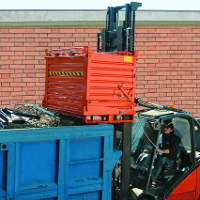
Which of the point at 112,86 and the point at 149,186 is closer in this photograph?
the point at 112,86

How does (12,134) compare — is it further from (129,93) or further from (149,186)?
(149,186)

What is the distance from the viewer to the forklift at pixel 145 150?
170 inches

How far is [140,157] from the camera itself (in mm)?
4855

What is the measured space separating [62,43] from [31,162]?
22.5 ft

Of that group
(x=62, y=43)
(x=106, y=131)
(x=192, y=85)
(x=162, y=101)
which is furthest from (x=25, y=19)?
(x=106, y=131)

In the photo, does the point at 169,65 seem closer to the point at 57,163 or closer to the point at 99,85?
the point at 99,85

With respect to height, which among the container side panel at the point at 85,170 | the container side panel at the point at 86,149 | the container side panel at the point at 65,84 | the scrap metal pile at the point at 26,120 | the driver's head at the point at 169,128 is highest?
the container side panel at the point at 65,84

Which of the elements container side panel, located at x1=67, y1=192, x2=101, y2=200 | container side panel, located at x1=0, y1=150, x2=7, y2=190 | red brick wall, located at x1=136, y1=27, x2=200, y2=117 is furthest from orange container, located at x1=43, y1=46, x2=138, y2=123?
red brick wall, located at x1=136, y1=27, x2=200, y2=117

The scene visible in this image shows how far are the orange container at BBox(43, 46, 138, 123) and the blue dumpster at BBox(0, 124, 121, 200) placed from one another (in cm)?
35

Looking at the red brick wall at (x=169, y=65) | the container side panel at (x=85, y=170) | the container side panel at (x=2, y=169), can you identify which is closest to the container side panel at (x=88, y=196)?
the container side panel at (x=85, y=170)

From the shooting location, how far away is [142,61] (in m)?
10.0

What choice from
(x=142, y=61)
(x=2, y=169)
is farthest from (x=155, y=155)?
(x=142, y=61)

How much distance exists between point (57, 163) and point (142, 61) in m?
7.07

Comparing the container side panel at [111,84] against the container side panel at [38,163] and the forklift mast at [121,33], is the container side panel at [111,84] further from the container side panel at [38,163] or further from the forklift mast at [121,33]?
the container side panel at [38,163]
